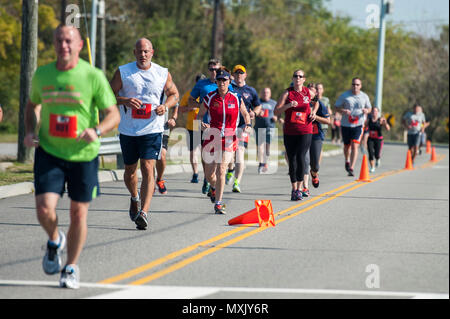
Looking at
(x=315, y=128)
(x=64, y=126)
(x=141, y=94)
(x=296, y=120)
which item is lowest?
(x=315, y=128)

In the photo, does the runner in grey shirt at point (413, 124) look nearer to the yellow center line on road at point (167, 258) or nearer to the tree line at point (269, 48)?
the tree line at point (269, 48)

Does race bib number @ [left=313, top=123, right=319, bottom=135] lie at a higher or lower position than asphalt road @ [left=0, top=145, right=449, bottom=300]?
higher

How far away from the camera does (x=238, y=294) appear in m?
6.58

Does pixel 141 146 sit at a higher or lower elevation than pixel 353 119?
higher

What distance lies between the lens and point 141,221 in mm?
9922

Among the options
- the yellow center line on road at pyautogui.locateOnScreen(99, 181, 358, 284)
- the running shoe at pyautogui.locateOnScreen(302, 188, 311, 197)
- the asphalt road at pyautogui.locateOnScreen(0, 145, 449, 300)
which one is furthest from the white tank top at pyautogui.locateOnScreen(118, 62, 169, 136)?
the running shoe at pyautogui.locateOnScreen(302, 188, 311, 197)

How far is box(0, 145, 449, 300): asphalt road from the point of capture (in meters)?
6.82

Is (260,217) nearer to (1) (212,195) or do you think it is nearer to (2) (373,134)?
(1) (212,195)

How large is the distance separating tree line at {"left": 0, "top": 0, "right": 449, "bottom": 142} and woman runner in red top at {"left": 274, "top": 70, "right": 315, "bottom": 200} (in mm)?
24065

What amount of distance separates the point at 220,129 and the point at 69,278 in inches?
213

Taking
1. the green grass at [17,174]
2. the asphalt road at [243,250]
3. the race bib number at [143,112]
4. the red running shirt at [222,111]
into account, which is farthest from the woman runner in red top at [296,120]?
the green grass at [17,174]

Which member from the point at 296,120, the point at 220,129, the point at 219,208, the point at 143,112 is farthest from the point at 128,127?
the point at 296,120

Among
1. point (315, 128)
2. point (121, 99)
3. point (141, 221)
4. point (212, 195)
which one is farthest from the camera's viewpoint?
point (315, 128)

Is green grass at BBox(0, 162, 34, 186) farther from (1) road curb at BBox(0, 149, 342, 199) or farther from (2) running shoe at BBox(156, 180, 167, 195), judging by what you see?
(2) running shoe at BBox(156, 180, 167, 195)
